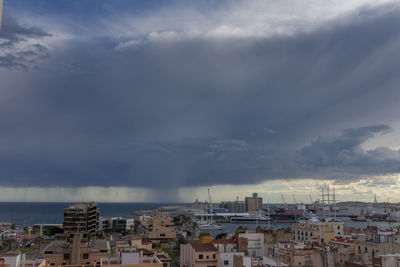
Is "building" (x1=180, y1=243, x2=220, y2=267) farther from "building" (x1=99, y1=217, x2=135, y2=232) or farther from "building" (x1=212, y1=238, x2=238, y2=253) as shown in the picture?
"building" (x1=99, y1=217, x2=135, y2=232)

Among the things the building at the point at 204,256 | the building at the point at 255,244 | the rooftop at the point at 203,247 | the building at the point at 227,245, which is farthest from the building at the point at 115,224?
the building at the point at 204,256

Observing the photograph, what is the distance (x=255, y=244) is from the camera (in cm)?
5066

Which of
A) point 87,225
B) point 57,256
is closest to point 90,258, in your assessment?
point 57,256

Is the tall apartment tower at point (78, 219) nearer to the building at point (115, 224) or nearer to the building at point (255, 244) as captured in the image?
the building at point (115, 224)

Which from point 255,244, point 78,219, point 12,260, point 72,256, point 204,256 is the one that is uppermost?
point 12,260

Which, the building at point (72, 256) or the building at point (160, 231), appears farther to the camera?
the building at point (160, 231)

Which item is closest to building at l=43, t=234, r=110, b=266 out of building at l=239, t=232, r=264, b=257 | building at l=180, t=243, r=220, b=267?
building at l=180, t=243, r=220, b=267

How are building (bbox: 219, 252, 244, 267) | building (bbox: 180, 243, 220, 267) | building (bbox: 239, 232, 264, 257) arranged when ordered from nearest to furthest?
1. building (bbox: 180, 243, 220, 267)
2. building (bbox: 219, 252, 244, 267)
3. building (bbox: 239, 232, 264, 257)

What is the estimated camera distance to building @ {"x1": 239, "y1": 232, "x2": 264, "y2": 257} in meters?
50.0

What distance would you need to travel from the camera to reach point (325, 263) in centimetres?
3309

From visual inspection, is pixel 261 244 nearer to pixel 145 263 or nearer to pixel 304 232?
pixel 304 232

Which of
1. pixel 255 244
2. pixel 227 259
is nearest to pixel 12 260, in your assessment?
pixel 227 259

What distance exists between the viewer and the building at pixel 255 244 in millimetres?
50000

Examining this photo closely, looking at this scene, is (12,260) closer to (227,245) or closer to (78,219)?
(227,245)
